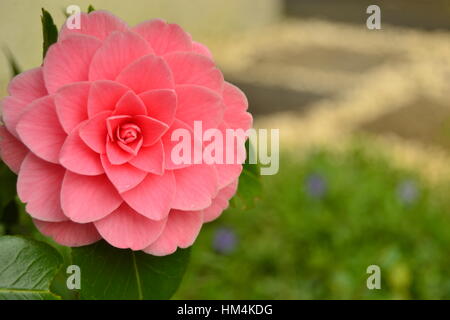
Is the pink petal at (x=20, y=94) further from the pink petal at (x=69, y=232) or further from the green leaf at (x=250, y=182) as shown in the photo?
the green leaf at (x=250, y=182)

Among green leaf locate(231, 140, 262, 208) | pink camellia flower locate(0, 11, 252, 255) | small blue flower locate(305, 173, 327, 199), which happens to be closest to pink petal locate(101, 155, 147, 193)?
pink camellia flower locate(0, 11, 252, 255)

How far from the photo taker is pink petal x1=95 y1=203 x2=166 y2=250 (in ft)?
1.41

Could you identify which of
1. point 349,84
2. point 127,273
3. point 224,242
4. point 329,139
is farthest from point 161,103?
point 349,84

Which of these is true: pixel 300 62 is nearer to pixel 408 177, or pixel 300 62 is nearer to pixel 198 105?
pixel 408 177

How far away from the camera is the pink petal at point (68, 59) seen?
0.43 m

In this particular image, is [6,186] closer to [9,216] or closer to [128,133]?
[9,216]

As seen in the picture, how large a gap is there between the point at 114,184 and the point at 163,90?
64mm

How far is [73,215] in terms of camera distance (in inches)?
16.5

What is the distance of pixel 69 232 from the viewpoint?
45 cm

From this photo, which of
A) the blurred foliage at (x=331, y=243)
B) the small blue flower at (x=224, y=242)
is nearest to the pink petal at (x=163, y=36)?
the blurred foliage at (x=331, y=243)

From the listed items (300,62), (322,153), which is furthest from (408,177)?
(300,62)

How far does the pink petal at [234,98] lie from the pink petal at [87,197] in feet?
0.30

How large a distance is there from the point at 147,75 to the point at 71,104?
5 cm

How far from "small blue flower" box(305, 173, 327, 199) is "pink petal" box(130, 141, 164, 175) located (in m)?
1.86
